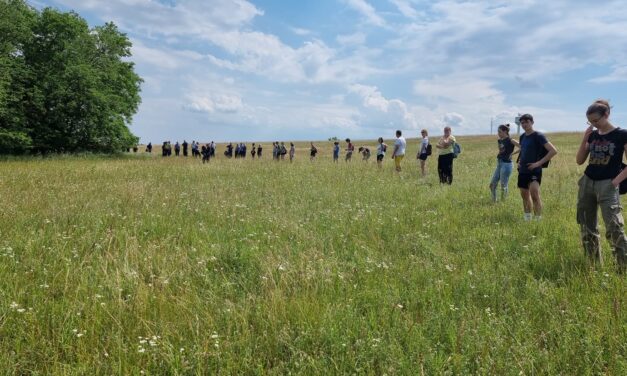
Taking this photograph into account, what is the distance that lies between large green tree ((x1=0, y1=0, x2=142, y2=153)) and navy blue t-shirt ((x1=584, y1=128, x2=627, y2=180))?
2958cm

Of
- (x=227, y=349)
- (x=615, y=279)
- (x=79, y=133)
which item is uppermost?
(x=79, y=133)

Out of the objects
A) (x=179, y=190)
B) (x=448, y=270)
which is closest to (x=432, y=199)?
(x=448, y=270)

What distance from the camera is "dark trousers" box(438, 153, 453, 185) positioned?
12.6 metres

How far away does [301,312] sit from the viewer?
343 centimetres

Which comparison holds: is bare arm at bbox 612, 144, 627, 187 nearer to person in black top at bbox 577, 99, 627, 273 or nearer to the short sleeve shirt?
person in black top at bbox 577, 99, 627, 273

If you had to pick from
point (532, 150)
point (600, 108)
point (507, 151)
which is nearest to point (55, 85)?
point (507, 151)

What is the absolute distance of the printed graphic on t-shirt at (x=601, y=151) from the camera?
4656 mm

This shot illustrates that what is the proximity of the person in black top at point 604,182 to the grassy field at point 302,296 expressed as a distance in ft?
0.95

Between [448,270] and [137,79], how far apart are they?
42.7 m

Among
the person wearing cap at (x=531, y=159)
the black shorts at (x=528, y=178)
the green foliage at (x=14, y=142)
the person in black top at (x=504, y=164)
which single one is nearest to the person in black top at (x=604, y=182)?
the person wearing cap at (x=531, y=159)

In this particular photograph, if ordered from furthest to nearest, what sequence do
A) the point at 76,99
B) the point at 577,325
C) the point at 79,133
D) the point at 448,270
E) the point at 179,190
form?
the point at 79,133
the point at 76,99
the point at 179,190
the point at 448,270
the point at 577,325

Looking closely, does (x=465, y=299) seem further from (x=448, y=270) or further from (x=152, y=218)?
(x=152, y=218)

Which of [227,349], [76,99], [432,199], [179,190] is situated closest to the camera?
[227,349]

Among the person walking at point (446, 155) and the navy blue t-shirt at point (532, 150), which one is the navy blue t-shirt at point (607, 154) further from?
the person walking at point (446, 155)
